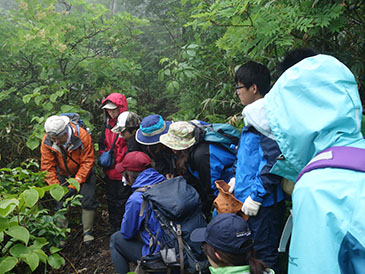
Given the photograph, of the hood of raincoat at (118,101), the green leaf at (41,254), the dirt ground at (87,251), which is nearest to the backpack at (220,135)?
the green leaf at (41,254)

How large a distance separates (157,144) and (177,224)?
108 cm

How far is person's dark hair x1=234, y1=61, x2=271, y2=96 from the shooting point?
264 centimetres

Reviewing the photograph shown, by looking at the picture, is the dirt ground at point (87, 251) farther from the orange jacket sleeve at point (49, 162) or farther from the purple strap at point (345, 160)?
the purple strap at point (345, 160)

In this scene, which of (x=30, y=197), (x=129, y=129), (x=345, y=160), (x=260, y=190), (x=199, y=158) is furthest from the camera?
(x=129, y=129)

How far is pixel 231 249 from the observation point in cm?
164

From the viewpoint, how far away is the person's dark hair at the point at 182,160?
271 cm

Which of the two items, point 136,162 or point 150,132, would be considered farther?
point 150,132

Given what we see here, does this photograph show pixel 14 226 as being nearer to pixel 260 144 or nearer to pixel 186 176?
pixel 186 176

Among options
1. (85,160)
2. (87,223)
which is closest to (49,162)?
(85,160)

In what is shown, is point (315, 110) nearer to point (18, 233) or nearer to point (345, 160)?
point (345, 160)

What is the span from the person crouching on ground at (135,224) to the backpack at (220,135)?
0.60 meters

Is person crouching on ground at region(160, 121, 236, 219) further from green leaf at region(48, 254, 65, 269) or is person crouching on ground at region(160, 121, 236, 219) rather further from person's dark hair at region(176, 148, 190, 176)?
green leaf at region(48, 254, 65, 269)

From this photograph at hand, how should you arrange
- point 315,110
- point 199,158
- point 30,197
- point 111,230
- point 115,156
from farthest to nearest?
point 111,230 → point 115,156 → point 199,158 → point 30,197 → point 315,110

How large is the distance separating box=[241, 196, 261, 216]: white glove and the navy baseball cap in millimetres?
342
